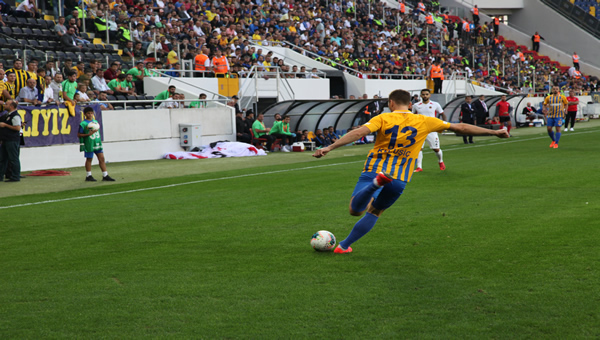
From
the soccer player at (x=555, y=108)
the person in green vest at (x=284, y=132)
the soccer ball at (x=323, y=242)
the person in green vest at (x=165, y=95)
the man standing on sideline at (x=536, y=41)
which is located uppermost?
the man standing on sideline at (x=536, y=41)

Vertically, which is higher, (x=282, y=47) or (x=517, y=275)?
(x=282, y=47)

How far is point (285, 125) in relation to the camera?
25562mm

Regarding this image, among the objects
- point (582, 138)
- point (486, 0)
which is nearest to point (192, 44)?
point (582, 138)

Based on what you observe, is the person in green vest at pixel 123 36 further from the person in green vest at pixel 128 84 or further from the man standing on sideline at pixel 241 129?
the man standing on sideline at pixel 241 129

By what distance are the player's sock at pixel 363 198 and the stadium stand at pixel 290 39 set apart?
17.7 metres

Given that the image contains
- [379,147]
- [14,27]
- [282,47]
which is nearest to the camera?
[379,147]

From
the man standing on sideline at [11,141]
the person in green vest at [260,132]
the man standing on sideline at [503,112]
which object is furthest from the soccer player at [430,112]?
the man standing on sideline at [503,112]

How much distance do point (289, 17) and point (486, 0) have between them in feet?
107

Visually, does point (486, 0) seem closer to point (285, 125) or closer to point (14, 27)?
point (285, 125)

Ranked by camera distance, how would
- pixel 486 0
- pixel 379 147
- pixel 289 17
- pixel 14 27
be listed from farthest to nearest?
pixel 486 0 → pixel 289 17 → pixel 14 27 → pixel 379 147

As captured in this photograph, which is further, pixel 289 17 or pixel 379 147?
pixel 289 17

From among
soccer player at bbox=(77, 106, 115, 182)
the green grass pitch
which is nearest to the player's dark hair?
the green grass pitch

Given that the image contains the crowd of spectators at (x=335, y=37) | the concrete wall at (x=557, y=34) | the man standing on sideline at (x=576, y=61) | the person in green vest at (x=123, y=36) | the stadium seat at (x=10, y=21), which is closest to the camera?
the stadium seat at (x=10, y=21)

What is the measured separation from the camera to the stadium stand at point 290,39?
25.2 meters
